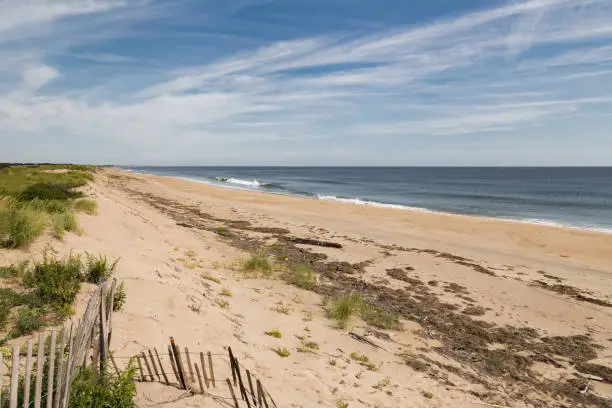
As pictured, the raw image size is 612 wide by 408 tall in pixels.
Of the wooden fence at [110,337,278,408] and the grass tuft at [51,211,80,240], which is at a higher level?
the grass tuft at [51,211,80,240]

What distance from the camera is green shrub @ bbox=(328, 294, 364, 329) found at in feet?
29.1

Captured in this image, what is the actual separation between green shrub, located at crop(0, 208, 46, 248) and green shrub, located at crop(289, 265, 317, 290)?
6.91 metres

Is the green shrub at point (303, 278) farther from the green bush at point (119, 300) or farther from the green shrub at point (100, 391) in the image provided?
the green shrub at point (100, 391)

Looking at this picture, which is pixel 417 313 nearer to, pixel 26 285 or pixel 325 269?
pixel 325 269

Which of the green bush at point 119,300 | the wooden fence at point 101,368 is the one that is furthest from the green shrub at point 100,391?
the green bush at point 119,300

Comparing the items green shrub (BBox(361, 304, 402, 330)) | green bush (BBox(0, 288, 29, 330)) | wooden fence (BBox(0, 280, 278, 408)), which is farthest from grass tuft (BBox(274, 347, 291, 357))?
green bush (BBox(0, 288, 29, 330))

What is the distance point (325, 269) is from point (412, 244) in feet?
23.0

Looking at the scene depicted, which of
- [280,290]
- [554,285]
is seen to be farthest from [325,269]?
[554,285]

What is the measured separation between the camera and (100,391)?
4.27m

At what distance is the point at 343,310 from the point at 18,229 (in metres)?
7.92

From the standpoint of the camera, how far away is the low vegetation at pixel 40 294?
5.66 meters

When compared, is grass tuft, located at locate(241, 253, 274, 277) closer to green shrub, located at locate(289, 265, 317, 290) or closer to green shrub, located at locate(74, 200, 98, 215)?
green shrub, located at locate(289, 265, 317, 290)

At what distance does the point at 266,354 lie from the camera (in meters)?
6.96

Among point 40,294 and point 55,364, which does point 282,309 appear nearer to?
point 40,294
